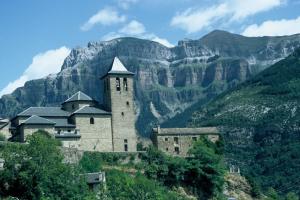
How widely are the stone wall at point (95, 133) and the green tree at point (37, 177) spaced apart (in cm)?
1874

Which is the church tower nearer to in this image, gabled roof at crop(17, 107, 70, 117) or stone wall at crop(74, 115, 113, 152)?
stone wall at crop(74, 115, 113, 152)

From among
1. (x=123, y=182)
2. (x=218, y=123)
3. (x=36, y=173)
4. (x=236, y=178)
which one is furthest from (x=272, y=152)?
(x=36, y=173)

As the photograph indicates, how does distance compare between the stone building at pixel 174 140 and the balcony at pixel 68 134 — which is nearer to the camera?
the balcony at pixel 68 134

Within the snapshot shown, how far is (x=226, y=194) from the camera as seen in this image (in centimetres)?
8025

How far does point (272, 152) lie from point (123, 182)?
274 ft

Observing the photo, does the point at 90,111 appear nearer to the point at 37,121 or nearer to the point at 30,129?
the point at 37,121

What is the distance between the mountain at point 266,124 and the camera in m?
130

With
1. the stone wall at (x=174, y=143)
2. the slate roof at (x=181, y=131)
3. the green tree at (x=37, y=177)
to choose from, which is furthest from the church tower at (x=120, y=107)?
the green tree at (x=37, y=177)

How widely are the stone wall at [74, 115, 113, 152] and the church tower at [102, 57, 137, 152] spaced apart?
0.78 meters

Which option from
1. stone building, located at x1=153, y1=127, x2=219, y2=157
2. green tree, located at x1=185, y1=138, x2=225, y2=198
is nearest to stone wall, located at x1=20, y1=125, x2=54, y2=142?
stone building, located at x1=153, y1=127, x2=219, y2=157

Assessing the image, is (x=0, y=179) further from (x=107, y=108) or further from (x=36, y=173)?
(x=107, y=108)

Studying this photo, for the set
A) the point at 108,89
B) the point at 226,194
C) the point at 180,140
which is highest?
the point at 108,89

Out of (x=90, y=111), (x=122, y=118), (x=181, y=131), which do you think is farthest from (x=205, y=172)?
(x=90, y=111)

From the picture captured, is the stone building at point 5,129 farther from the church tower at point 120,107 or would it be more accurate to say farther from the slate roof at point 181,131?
the slate roof at point 181,131
